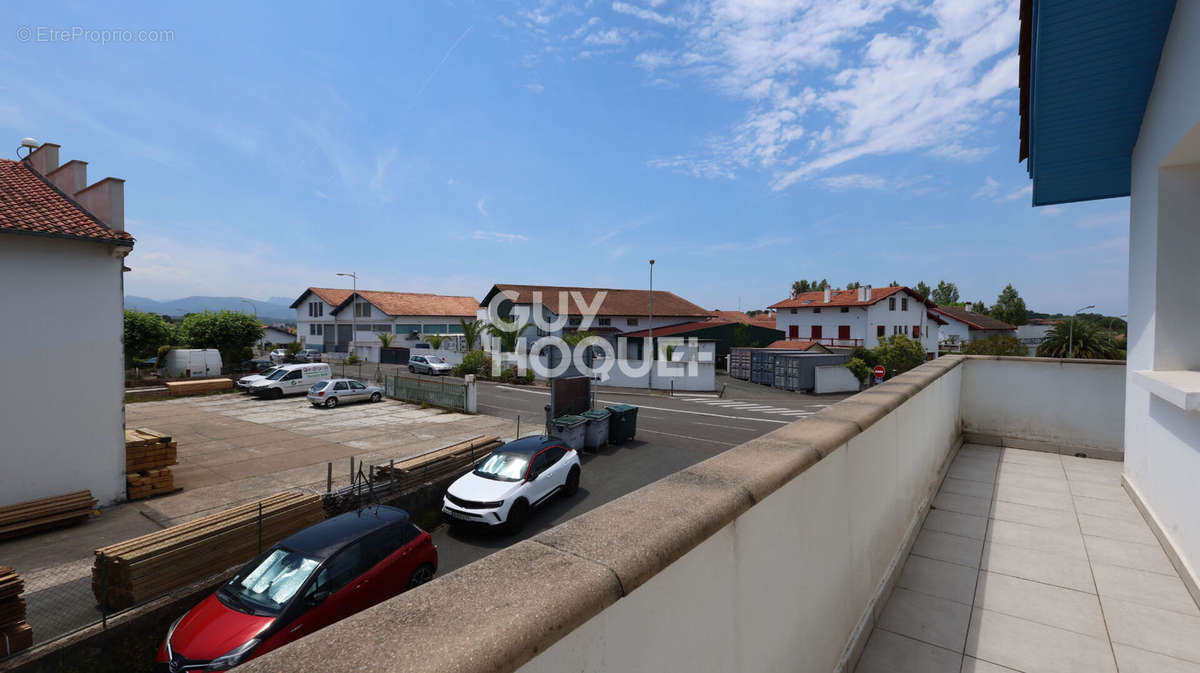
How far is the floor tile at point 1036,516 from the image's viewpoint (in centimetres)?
604

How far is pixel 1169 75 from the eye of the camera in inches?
196

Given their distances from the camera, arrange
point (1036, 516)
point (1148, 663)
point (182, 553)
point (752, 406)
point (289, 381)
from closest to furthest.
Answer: point (1148, 663) → point (1036, 516) → point (182, 553) → point (752, 406) → point (289, 381)

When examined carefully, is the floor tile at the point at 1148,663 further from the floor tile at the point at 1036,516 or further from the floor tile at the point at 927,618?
the floor tile at the point at 1036,516

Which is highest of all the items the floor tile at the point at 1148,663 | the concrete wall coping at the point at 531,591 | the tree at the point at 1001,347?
the concrete wall coping at the point at 531,591

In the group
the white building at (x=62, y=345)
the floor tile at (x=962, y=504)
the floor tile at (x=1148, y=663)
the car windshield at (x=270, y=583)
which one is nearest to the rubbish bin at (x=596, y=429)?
the car windshield at (x=270, y=583)

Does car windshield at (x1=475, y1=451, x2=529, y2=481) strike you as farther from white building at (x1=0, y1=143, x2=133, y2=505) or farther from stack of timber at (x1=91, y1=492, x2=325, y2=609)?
white building at (x1=0, y1=143, x2=133, y2=505)

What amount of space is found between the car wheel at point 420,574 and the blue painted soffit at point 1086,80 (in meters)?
10.6

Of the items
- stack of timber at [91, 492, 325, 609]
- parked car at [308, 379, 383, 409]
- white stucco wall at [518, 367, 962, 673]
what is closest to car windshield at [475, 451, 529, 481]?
stack of timber at [91, 492, 325, 609]

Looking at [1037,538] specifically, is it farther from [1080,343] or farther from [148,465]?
[1080,343]

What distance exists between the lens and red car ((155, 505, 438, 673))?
21.0 feet

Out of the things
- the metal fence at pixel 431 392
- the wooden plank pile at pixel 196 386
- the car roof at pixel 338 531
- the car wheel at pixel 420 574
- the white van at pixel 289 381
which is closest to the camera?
the car roof at pixel 338 531

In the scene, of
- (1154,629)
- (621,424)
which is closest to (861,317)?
(621,424)

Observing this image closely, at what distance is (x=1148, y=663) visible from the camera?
3662 mm

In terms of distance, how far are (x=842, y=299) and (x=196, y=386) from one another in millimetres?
55292
